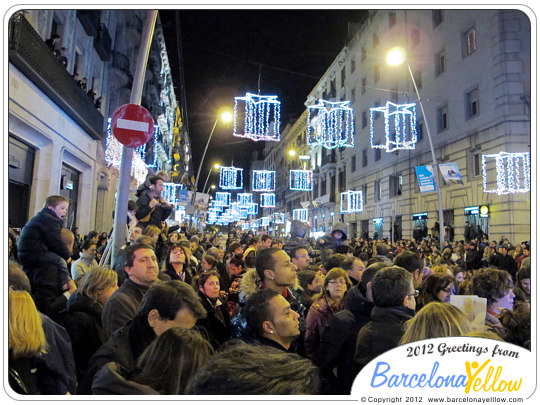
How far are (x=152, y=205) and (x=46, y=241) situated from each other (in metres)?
2.95

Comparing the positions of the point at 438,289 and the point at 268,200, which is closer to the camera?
the point at 438,289

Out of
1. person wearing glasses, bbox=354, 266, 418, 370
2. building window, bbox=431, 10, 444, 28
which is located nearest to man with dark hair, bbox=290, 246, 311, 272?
person wearing glasses, bbox=354, 266, 418, 370

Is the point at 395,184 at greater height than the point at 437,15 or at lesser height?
lesser

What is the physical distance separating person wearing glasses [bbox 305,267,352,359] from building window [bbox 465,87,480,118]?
64.0 feet

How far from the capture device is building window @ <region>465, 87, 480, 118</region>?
21033 millimetres

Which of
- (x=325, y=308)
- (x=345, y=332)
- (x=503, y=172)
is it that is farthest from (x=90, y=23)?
(x=503, y=172)

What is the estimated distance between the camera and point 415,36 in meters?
26.8

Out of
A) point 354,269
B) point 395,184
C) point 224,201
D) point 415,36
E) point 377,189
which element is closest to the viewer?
point 354,269

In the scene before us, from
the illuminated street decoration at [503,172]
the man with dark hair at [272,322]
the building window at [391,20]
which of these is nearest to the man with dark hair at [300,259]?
the man with dark hair at [272,322]

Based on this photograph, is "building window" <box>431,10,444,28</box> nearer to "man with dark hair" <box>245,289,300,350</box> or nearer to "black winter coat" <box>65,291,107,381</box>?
"man with dark hair" <box>245,289,300,350</box>

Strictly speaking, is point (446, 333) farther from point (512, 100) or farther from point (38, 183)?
point (512, 100)

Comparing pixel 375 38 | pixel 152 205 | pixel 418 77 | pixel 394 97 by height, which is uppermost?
pixel 375 38

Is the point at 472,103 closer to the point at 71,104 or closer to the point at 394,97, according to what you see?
the point at 394,97

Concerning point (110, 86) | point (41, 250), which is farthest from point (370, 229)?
point (41, 250)
